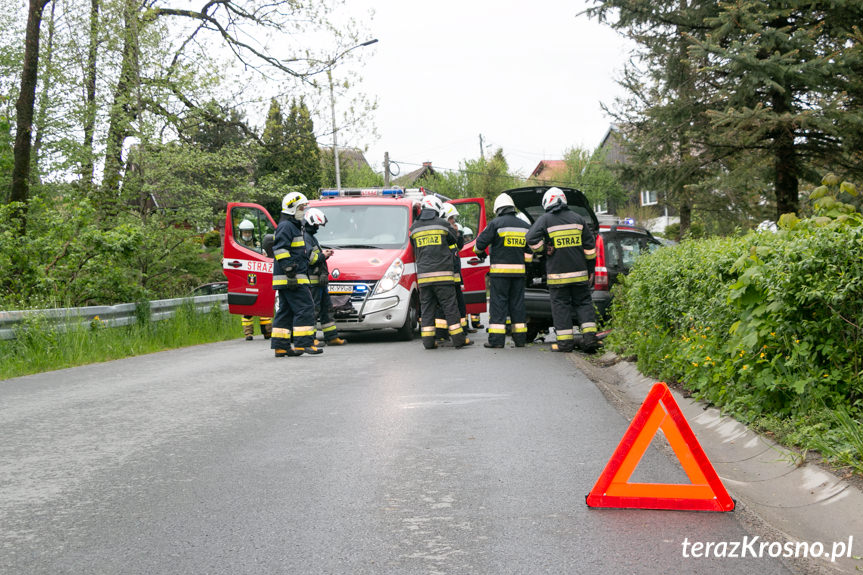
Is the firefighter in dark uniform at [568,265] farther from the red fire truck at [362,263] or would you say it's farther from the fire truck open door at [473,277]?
the fire truck open door at [473,277]

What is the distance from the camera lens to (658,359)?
823 centimetres

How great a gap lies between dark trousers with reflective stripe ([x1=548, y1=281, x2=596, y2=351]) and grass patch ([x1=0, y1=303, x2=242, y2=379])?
627cm

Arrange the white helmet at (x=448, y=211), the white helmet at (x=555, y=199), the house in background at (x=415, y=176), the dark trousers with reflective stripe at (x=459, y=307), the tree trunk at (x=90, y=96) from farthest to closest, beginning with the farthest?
the house in background at (x=415, y=176) < the tree trunk at (x=90, y=96) < the white helmet at (x=448, y=211) < the dark trousers with reflective stripe at (x=459, y=307) < the white helmet at (x=555, y=199)

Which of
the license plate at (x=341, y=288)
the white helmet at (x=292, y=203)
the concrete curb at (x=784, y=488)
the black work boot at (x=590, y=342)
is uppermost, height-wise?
the white helmet at (x=292, y=203)

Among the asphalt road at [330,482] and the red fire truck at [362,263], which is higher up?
the red fire truck at [362,263]

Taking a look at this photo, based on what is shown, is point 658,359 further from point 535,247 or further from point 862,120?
point 862,120

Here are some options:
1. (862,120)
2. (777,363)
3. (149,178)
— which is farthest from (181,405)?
(149,178)

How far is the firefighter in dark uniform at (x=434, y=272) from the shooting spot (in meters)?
12.1

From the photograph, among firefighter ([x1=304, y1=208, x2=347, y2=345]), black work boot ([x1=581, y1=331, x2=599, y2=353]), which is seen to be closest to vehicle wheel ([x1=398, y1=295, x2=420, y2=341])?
firefighter ([x1=304, y1=208, x2=347, y2=345])

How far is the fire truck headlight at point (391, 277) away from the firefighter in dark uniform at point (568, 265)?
2507mm

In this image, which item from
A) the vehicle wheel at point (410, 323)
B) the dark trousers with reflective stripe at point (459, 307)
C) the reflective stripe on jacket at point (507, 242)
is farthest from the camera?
the vehicle wheel at point (410, 323)

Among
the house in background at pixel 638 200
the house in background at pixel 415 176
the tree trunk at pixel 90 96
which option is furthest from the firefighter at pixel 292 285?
the house in background at pixel 415 176

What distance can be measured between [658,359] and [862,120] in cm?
551

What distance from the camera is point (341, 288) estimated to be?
12953mm
